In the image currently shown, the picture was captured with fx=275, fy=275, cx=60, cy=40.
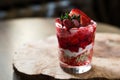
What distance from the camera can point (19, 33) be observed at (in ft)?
5.16

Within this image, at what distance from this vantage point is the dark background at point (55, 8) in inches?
110

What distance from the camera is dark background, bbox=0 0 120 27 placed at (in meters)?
2.79

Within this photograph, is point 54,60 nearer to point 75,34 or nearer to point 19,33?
point 75,34

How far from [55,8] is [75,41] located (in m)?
1.99

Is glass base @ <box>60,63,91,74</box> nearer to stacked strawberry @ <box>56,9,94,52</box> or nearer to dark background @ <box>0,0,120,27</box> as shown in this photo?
stacked strawberry @ <box>56,9,94,52</box>

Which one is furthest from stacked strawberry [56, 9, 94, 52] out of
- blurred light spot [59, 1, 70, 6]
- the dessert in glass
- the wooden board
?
blurred light spot [59, 1, 70, 6]

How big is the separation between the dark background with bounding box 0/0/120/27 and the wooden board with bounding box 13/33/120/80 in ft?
5.06

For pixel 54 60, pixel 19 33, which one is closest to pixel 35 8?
pixel 19 33

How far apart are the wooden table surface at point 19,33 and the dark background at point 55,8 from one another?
102 cm

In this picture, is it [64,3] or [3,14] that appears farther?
[64,3]

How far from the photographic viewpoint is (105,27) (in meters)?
1.69

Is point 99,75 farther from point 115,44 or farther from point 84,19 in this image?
point 115,44

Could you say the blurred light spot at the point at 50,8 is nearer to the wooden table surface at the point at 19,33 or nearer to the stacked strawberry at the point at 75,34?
the wooden table surface at the point at 19,33

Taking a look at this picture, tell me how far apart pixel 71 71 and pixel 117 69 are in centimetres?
17
